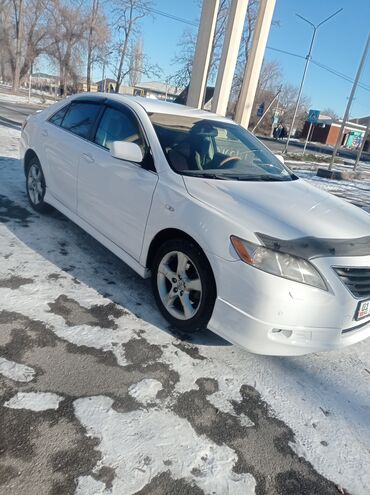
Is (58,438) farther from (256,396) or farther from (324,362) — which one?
(324,362)

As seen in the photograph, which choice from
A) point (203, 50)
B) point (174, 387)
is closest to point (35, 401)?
point (174, 387)

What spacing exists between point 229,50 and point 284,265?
1060 centimetres

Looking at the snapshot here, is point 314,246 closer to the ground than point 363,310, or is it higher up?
higher up

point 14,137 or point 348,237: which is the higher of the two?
point 348,237

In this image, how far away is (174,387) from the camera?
2.46 metres

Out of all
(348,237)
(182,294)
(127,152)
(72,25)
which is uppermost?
(72,25)

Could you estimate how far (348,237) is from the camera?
2.66m

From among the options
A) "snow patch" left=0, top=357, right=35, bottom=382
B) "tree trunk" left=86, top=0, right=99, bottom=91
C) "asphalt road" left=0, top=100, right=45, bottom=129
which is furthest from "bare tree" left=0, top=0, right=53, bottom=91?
"snow patch" left=0, top=357, right=35, bottom=382

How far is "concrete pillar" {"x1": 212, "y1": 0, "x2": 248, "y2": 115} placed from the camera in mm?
10977

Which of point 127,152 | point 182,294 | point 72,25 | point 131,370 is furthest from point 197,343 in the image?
point 72,25

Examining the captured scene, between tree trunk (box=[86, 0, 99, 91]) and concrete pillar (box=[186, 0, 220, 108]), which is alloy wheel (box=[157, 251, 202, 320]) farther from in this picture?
tree trunk (box=[86, 0, 99, 91])

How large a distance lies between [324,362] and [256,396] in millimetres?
797

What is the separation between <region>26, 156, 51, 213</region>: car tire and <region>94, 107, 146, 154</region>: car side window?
3.95ft

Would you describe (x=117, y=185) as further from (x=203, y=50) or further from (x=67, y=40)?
(x=67, y=40)
